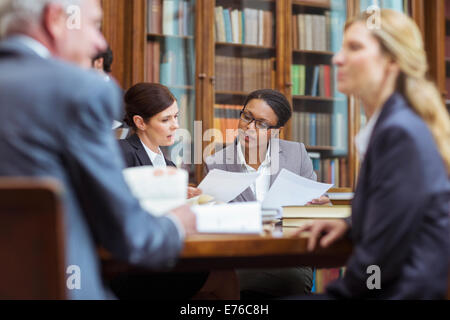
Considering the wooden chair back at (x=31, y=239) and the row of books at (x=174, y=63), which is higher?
the row of books at (x=174, y=63)

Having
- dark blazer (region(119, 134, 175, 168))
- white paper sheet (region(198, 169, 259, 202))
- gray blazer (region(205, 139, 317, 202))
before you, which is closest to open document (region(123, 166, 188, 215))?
white paper sheet (region(198, 169, 259, 202))

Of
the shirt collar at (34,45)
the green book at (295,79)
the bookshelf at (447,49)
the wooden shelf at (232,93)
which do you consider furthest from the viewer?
the bookshelf at (447,49)

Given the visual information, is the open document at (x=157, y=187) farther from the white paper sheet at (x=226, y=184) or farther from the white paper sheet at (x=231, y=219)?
the white paper sheet at (x=226, y=184)

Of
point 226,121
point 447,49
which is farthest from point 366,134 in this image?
point 447,49

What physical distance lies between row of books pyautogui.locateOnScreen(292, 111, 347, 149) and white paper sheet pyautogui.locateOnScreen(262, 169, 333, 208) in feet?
6.91

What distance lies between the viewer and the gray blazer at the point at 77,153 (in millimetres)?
947

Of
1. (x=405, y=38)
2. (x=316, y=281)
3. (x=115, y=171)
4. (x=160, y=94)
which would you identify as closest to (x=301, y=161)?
(x=160, y=94)

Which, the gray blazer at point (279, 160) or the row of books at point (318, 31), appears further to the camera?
the row of books at point (318, 31)

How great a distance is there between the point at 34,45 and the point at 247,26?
10.6 ft

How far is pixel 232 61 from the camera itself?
161 inches

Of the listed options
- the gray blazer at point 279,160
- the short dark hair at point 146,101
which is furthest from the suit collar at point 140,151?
the gray blazer at point 279,160

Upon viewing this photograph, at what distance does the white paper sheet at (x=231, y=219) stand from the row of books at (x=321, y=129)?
295 cm

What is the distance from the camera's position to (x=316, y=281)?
3.90 meters

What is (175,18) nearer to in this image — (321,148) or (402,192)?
(321,148)
